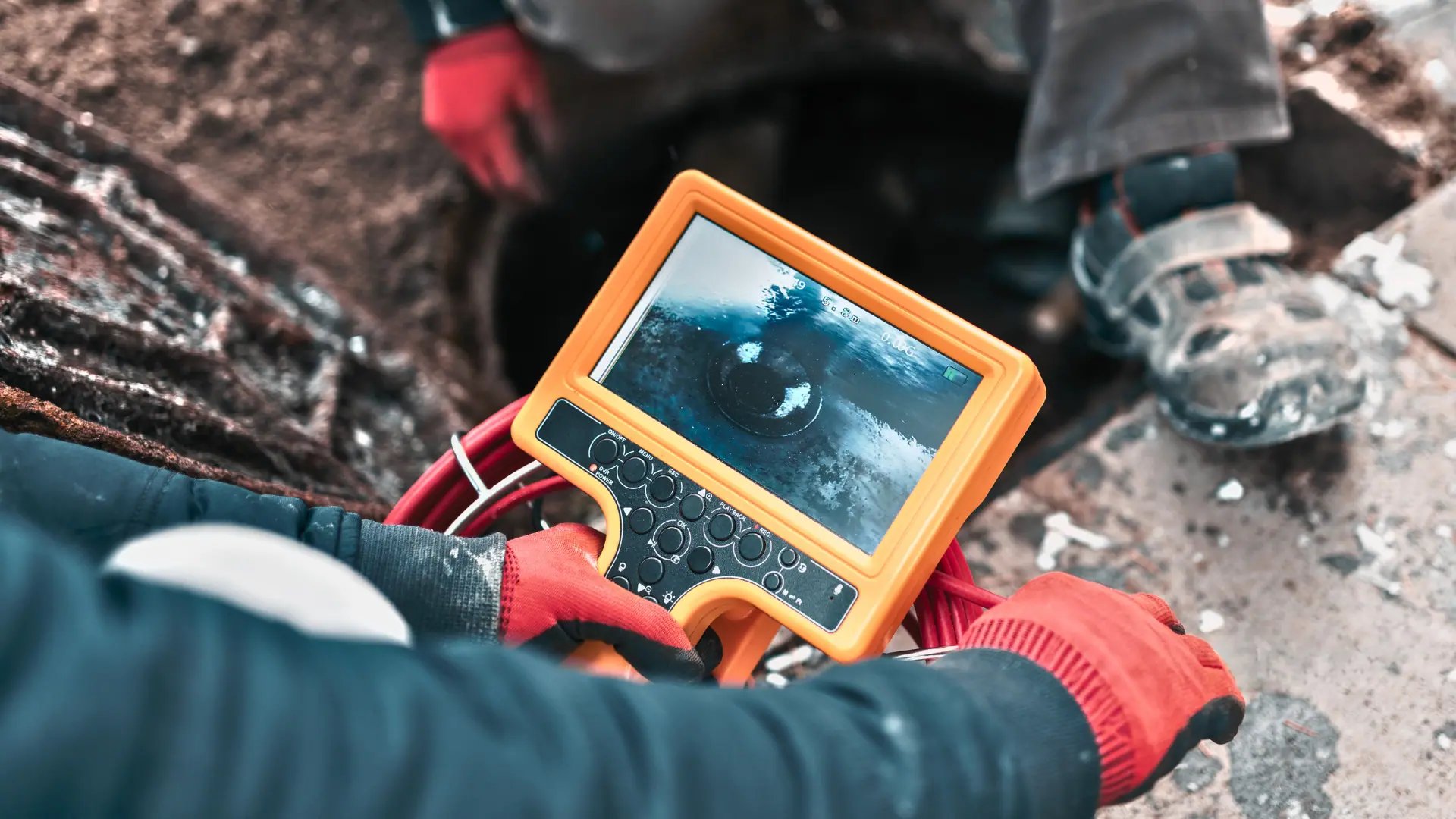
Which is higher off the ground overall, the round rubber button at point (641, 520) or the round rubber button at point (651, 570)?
the round rubber button at point (641, 520)

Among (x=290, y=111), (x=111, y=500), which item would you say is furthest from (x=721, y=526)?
(x=290, y=111)

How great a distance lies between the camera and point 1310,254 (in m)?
1.40

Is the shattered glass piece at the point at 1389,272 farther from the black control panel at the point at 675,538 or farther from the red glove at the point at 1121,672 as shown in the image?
the black control panel at the point at 675,538

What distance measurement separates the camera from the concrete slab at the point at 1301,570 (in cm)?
100

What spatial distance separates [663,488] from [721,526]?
0.23ft

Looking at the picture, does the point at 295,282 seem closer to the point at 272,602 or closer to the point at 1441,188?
the point at 272,602

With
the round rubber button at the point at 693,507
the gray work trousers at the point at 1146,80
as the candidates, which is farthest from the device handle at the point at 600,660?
the gray work trousers at the point at 1146,80

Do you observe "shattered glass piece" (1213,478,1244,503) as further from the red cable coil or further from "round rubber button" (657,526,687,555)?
Answer: "round rubber button" (657,526,687,555)

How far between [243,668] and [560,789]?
0.18 meters

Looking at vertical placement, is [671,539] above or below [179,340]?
below

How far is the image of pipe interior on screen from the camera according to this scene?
845 millimetres

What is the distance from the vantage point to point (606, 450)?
0.92 meters

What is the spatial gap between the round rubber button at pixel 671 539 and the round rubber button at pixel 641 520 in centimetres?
1

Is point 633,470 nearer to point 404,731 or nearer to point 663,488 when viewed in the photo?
point 663,488
